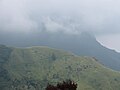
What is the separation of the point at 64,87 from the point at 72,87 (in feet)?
3.42

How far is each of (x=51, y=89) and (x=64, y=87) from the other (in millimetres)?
2299

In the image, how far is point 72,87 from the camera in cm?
4084

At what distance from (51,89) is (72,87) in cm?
316

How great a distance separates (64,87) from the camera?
40.8 meters

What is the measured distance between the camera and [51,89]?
4228 cm
